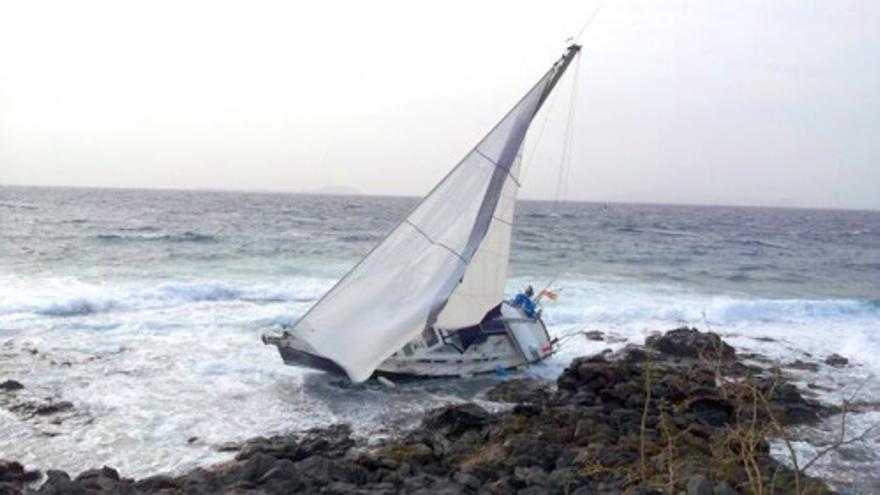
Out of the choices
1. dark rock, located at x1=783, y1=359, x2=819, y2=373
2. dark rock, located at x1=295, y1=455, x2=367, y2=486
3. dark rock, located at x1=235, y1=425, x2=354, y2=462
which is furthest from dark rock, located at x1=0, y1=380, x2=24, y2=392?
dark rock, located at x1=783, y1=359, x2=819, y2=373

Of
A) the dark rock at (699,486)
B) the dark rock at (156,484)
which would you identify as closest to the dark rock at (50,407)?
the dark rock at (156,484)

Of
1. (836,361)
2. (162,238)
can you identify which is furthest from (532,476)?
(162,238)

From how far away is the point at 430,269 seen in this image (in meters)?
14.8

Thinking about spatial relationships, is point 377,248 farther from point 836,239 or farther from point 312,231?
point 836,239

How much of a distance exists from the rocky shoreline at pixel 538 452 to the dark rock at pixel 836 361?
4.77 m

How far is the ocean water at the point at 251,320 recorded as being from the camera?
41.4 ft

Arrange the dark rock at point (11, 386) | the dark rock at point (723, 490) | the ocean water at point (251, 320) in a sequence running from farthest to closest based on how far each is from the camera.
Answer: the dark rock at point (11, 386) < the ocean water at point (251, 320) < the dark rock at point (723, 490)

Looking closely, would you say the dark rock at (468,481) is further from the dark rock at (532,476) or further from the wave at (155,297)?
the wave at (155,297)

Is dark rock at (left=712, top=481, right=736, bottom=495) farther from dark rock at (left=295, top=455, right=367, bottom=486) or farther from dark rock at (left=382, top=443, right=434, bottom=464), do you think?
dark rock at (left=295, top=455, right=367, bottom=486)

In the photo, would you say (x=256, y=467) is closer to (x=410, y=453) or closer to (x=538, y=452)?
(x=410, y=453)

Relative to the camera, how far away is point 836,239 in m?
69.4

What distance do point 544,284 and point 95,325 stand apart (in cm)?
1894

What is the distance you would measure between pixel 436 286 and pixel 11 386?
8208mm

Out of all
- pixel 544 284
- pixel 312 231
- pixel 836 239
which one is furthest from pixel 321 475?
pixel 836 239
